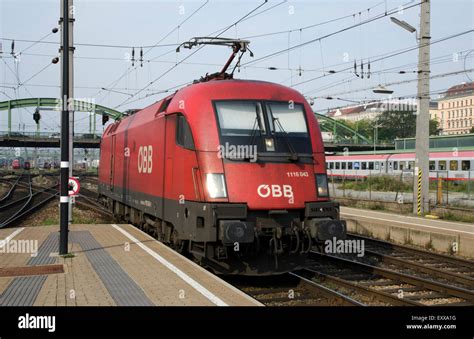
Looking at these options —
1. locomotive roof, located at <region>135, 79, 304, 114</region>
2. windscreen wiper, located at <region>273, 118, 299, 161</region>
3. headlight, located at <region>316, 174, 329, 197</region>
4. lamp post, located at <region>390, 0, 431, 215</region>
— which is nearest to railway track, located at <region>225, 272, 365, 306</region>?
headlight, located at <region>316, 174, 329, 197</region>

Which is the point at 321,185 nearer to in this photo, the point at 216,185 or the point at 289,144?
the point at 289,144

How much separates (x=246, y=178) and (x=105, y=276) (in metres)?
2.80

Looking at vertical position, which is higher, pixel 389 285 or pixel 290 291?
pixel 290 291

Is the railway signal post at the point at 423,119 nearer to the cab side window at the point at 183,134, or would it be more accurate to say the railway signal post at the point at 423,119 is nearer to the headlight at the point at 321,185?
the headlight at the point at 321,185

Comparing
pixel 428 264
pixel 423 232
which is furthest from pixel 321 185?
pixel 423 232

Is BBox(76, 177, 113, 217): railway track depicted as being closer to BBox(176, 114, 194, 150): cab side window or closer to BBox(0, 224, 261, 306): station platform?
BBox(0, 224, 261, 306): station platform

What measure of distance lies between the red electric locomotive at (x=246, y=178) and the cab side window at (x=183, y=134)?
2 centimetres

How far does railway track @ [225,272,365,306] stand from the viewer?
829 cm

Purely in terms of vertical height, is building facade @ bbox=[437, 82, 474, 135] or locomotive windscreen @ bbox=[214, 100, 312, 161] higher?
building facade @ bbox=[437, 82, 474, 135]

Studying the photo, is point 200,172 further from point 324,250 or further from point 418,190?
point 418,190

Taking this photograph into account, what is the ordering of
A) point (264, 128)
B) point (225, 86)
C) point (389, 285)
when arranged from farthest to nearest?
point (389, 285), point (225, 86), point (264, 128)

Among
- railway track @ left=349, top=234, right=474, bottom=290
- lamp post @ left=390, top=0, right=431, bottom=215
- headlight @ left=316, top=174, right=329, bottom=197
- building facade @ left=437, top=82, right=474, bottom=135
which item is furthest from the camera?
building facade @ left=437, top=82, right=474, bottom=135

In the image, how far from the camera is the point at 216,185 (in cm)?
859

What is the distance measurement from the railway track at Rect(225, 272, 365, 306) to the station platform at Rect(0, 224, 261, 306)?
3.26ft
